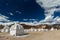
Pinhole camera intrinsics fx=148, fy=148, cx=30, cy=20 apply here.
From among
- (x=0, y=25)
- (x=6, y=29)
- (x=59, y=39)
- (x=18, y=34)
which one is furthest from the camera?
(x=0, y=25)

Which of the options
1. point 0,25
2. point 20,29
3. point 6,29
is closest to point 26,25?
point 0,25

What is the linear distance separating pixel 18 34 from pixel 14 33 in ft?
2.64

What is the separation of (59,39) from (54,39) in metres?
0.75

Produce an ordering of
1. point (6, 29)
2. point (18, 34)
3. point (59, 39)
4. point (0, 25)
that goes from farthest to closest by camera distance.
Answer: point (0, 25), point (6, 29), point (18, 34), point (59, 39)

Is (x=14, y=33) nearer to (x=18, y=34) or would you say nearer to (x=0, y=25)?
(x=18, y=34)

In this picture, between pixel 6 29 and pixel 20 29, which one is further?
pixel 6 29

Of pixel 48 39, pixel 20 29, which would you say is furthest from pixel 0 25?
pixel 48 39

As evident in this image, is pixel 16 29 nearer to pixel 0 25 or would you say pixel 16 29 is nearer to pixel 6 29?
pixel 6 29

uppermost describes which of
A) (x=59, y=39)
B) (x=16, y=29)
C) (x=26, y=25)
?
(x=26, y=25)

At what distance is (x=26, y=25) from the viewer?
6731 centimetres

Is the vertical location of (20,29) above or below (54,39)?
→ above

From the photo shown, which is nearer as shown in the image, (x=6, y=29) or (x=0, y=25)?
(x=6, y=29)

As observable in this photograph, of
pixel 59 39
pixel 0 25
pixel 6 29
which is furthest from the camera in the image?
pixel 0 25

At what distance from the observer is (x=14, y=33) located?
28.4 meters
